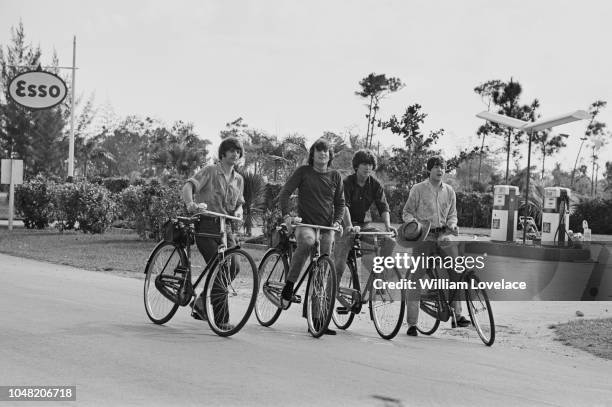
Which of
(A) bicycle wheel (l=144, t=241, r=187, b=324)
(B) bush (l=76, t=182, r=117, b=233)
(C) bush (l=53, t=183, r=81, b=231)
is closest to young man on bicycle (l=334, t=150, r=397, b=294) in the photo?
(A) bicycle wheel (l=144, t=241, r=187, b=324)

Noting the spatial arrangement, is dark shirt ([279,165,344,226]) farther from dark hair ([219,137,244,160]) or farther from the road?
the road

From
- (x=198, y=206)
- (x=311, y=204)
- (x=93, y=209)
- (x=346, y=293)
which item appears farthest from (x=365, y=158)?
(x=93, y=209)

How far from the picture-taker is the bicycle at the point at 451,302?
8.42 metres

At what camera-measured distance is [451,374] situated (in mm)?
6754

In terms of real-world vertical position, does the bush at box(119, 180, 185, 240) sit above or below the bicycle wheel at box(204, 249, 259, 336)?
above

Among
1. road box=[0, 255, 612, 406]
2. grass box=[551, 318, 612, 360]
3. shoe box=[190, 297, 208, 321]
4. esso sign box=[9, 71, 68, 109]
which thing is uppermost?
esso sign box=[9, 71, 68, 109]

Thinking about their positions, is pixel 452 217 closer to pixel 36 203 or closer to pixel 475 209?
pixel 36 203

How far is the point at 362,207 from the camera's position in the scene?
Answer: 9242 mm

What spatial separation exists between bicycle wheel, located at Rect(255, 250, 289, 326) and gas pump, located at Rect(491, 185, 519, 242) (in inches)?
638

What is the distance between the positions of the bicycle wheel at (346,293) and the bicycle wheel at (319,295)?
0.47 metres

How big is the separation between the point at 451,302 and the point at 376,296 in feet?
2.43

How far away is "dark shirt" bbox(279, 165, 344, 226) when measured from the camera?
8.49 m

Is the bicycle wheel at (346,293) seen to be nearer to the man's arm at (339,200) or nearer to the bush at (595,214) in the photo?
the man's arm at (339,200)

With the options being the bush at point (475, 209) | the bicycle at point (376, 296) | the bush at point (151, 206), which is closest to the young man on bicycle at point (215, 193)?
the bicycle at point (376, 296)
